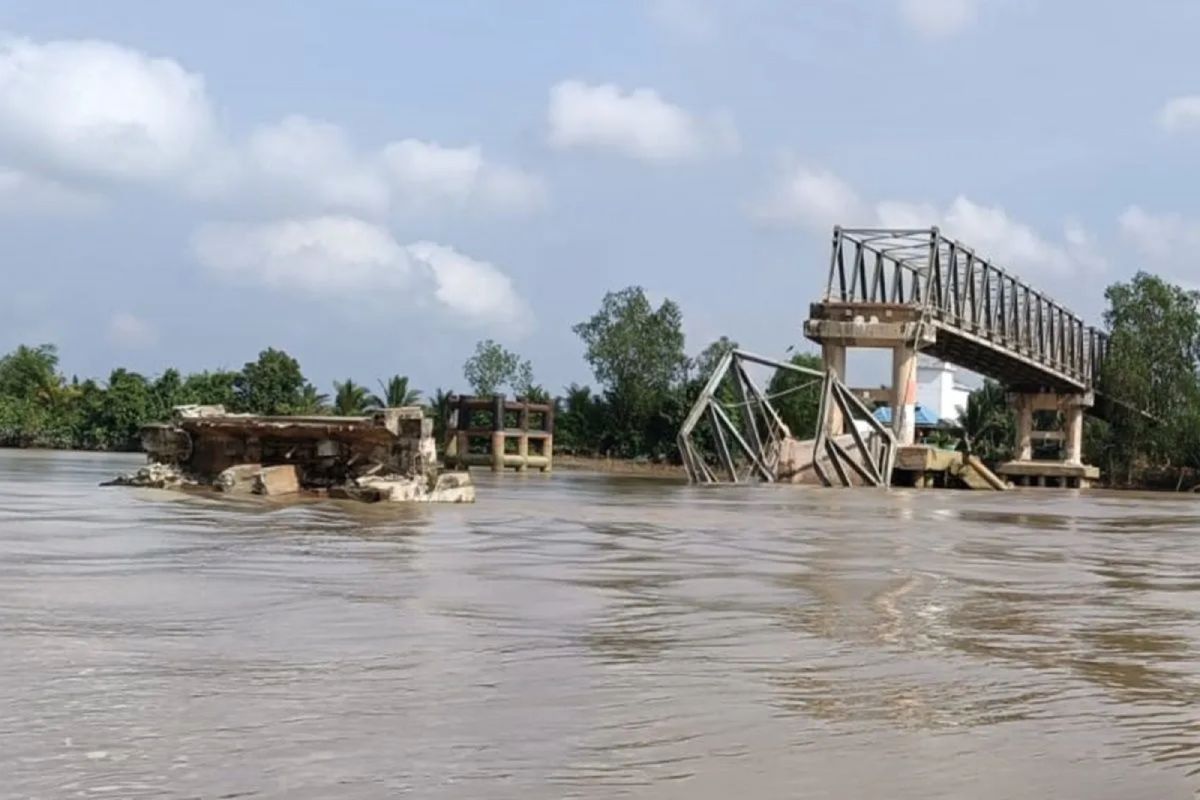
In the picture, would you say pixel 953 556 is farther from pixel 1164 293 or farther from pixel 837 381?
pixel 1164 293

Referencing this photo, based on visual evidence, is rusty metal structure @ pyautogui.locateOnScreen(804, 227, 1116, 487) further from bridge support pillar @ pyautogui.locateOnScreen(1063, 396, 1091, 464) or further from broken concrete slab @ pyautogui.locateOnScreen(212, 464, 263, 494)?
broken concrete slab @ pyautogui.locateOnScreen(212, 464, 263, 494)

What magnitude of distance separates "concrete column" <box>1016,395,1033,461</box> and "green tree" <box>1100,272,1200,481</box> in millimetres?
5535

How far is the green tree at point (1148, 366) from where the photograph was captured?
268ft

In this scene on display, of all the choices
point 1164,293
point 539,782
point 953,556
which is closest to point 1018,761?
point 539,782

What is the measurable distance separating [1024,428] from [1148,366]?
7.91m

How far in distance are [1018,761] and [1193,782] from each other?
63cm

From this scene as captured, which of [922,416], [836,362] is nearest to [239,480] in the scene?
[836,362]

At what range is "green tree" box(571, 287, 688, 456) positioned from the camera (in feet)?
291

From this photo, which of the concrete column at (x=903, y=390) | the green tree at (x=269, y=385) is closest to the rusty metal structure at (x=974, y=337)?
the concrete column at (x=903, y=390)

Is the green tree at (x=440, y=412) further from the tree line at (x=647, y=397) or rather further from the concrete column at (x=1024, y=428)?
the concrete column at (x=1024, y=428)

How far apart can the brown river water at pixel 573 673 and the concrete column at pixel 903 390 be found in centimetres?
4760

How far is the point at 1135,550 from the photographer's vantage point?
1959cm

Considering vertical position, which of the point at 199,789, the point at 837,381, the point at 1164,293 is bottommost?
the point at 199,789

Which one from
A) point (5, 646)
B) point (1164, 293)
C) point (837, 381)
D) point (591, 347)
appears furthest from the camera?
point (591, 347)
